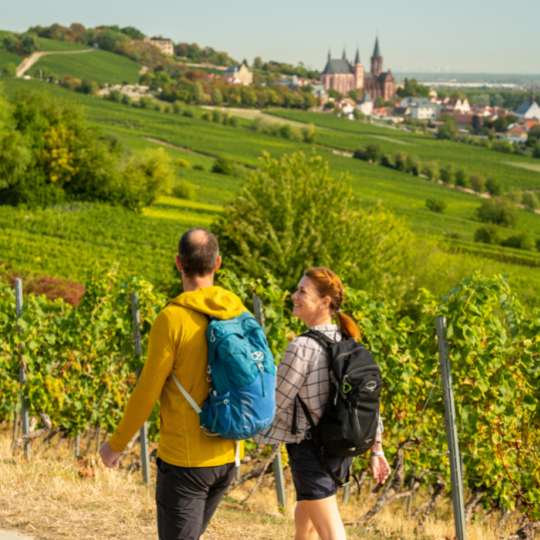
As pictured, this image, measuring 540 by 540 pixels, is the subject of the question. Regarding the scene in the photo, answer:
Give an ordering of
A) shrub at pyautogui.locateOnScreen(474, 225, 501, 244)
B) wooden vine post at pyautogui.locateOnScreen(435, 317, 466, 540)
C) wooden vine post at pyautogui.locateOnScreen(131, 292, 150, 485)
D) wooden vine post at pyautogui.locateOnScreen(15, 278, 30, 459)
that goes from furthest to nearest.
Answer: shrub at pyautogui.locateOnScreen(474, 225, 501, 244) < wooden vine post at pyautogui.locateOnScreen(15, 278, 30, 459) < wooden vine post at pyautogui.locateOnScreen(131, 292, 150, 485) < wooden vine post at pyautogui.locateOnScreen(435, 317, 466, 540)

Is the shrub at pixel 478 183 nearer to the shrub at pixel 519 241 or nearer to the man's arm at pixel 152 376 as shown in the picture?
the shrub at pixel 519 241

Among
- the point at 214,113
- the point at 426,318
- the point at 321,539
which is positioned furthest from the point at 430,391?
the point at 214,113

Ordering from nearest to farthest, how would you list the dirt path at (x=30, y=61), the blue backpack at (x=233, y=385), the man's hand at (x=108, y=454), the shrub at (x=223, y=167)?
the blue backpack at (x=233, y=385) < the man's hand at (x=108, y=454) < the shrub at (x=223, y=167) < the dirt path at (x=30, y=61)

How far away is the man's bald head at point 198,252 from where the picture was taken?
4.04m

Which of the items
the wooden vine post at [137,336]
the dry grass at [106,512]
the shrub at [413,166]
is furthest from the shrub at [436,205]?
the dry grass at [106,512]

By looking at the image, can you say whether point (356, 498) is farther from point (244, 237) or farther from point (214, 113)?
point (214, 113)

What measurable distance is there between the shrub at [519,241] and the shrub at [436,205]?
52.6 feet

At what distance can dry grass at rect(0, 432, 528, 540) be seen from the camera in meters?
5.61

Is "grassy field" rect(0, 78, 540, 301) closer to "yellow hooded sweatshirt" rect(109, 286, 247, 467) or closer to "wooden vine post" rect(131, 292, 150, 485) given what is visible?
"wooden vine post" rect(131, 292, 150, 485)

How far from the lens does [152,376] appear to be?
3969mm

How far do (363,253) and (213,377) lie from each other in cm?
3301

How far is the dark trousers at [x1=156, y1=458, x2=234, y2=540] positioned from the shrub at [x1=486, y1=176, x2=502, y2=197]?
366 feet

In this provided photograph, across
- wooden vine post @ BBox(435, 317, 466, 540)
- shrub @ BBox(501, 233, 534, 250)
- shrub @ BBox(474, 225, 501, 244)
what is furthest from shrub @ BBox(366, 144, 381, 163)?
wooden vine post @ BBox(435, 317, 466, 540)

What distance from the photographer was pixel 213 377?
3973mm
